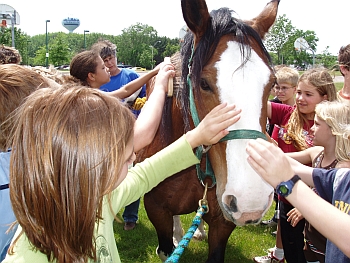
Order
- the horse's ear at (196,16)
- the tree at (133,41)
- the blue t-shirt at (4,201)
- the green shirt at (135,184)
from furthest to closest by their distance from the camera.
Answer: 1. the tree at (133,41)
2. the horse's ear at (196,16)
3. the blue t-shirt at (4,201)
4. the green shirt at (135,184)

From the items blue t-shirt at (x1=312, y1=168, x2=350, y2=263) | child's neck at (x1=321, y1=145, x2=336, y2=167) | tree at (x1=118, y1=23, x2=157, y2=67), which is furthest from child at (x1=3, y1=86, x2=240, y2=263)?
tree at (x1=118, y1=23, x2=157, y2=67)

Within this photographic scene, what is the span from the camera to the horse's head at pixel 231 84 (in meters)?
1.77

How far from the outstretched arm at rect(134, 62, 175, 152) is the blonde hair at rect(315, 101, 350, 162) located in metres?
1.23

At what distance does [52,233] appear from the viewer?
115cm

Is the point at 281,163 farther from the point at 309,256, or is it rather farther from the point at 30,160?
the point at 309,256

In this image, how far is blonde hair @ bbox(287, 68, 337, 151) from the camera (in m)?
3.35

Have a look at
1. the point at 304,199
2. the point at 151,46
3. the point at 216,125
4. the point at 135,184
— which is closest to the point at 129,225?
the point at 135,184

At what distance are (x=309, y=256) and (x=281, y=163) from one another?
2.40 metres

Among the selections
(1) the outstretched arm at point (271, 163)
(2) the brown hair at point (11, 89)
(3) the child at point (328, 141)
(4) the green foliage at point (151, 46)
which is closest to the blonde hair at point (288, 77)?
(4) the green foliage at point (151, 46)

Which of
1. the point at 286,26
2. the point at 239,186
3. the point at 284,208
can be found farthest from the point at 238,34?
the point at 286,26

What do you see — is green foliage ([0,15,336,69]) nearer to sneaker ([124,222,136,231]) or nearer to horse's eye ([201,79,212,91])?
horse's eye ([201,79,212,91])

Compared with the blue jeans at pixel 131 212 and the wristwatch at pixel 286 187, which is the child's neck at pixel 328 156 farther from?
the blue jeans at pixel 131 212

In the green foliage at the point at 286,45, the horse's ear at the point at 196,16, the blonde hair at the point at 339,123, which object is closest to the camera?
the horse's ear at the point at 196,16

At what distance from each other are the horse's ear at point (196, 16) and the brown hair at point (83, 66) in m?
2.01
